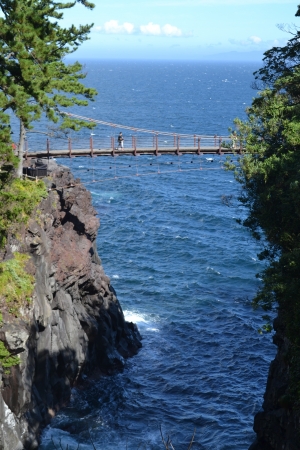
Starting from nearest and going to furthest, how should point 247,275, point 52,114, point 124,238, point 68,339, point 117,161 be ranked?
point 52,114, point 68,339, point 247,275, point 124,238, point 117,161

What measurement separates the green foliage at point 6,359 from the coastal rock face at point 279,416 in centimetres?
1108

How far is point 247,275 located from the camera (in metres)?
53.5

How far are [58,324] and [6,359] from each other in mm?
7736

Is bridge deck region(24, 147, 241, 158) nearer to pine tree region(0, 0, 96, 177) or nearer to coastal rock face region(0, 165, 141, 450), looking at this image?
coastal rock face region(0, 165, 141, 450)

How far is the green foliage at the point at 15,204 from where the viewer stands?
30656 mm

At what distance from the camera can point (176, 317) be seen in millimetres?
46344

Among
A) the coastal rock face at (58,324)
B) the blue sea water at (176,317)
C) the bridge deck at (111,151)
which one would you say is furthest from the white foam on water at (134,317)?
the bridge deck at (111,151)

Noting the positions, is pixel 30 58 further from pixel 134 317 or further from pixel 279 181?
pixel 134 317

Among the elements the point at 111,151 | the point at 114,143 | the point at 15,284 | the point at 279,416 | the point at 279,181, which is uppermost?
the point at 114,143

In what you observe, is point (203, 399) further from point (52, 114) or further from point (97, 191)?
point (97, 191)

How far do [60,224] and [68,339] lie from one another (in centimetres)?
800

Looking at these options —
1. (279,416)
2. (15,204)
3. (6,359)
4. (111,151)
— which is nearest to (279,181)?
(279,416)

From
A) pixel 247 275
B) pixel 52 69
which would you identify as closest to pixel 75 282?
pixel 52 69

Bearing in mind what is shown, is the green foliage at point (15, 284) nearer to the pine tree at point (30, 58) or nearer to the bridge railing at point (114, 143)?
the pine tree at point (30, 58)
